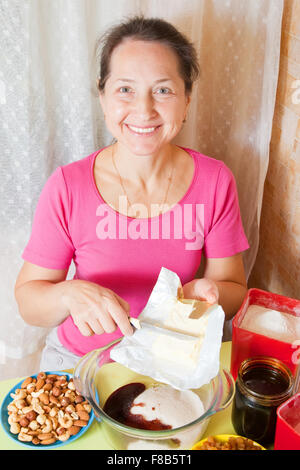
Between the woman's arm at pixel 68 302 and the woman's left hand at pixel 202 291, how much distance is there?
0.56ft

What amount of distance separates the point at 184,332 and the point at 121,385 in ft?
0.54

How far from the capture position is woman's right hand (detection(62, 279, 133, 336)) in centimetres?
93

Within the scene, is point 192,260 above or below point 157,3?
below

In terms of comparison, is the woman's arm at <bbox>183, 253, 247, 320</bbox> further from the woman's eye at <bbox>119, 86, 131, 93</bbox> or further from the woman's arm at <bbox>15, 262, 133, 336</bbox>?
the woman's eye at <bbox>119, 86, 131, 93</bbox>

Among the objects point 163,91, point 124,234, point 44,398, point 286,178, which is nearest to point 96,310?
point 44,398

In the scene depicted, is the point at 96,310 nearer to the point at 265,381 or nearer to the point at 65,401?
the point at 65,401

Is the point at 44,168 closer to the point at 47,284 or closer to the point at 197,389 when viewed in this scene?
the point at 47,284

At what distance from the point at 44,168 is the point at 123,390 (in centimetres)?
71

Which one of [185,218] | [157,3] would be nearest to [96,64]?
[157,3]

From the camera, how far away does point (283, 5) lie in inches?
53.4

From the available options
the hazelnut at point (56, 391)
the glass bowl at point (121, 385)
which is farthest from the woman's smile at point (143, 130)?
the hazelnut at point (56, 391)

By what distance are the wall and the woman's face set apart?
0.39 metres

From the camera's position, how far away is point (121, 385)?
0.91 meters

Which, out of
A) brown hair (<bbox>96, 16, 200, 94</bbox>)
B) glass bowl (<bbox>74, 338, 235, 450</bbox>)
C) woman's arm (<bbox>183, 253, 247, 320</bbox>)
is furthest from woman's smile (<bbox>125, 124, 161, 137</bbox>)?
glass bowl (<bbox>74, 338, 235, 450</bbox>)
